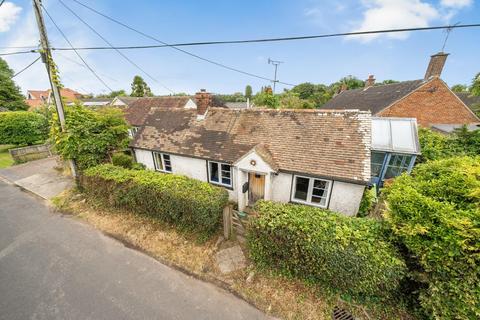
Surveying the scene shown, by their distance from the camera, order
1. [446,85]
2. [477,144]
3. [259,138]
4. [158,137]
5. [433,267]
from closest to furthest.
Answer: [433,267] → [259,138] → [477,144] → [158,137] → [446,85]

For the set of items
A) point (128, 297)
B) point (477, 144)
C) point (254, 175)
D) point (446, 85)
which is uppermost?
point (446, 85)

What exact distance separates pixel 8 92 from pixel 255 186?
49.2 metres

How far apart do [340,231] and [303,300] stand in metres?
2.32

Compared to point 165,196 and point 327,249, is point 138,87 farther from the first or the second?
point 327,249

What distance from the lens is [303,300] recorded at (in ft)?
17.0

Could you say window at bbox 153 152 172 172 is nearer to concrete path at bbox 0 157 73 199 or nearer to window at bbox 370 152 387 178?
concrete path at bbox 0 157 73 199

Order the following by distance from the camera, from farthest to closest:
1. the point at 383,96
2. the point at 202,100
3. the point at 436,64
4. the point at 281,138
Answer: the point at 383,96 → the point at 436,64 → the point at 202,100 → the point at 281,138

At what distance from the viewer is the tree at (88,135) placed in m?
10.3

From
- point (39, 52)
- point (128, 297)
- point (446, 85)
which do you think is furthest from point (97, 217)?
point (446, 85)

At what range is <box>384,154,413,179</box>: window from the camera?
416 inches

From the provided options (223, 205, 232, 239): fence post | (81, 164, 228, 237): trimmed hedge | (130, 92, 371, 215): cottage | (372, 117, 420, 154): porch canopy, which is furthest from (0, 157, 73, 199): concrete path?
(372, 117, 420, 154): porch canopy

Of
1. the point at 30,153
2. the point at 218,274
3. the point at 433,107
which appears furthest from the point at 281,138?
the point at 30,153

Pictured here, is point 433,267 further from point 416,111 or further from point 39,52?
point 416,111

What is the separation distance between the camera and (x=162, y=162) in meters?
12.2
